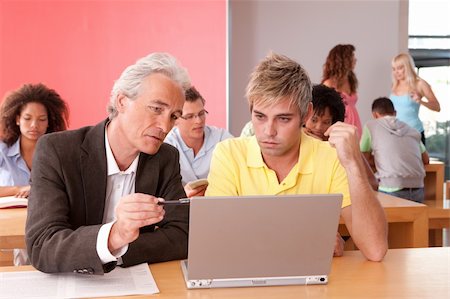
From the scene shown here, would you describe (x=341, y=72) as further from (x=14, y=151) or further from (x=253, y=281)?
(x=253, y=281)

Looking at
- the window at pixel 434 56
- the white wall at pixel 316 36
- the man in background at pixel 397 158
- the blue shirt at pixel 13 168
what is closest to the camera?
the blue shirt at pixel 13 168

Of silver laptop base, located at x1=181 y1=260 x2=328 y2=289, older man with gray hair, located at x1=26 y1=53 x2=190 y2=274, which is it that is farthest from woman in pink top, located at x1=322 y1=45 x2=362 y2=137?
silver laptop base, located at x1=181 y1=260 x2=328 y2=289

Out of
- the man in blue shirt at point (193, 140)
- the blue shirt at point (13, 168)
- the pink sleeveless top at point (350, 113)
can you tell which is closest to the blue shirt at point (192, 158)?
the man in blue shirt at point (193, 140)

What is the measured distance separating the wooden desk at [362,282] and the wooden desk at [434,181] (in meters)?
3.39

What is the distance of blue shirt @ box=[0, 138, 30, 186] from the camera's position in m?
3.80

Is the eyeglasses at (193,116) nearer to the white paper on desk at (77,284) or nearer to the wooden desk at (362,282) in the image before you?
the wooden desk at (362,282)

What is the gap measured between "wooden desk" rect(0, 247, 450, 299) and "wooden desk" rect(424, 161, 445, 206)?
3395mm

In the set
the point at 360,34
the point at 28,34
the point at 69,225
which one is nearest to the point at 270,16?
the point at 360,34

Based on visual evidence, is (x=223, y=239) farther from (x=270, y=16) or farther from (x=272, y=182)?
(x=270, y=16)

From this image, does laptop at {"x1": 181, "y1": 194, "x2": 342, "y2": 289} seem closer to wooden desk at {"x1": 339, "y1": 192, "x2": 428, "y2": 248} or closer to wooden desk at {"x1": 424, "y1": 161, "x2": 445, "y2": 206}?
wooden desk at {"x1": 339, "y1": 192, "x2": 428, "y2": 248}

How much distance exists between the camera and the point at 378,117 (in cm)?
527

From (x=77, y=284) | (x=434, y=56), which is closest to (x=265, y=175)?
(x=77, y=284)

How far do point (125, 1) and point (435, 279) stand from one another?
4343 millimetres

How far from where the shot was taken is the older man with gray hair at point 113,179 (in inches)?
72.6
